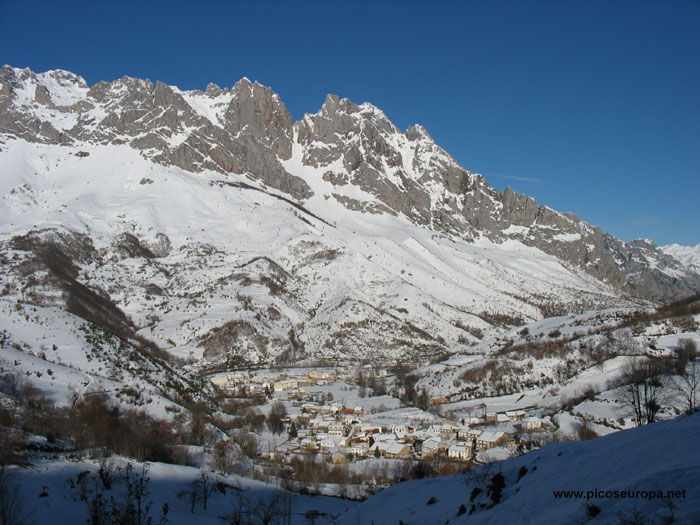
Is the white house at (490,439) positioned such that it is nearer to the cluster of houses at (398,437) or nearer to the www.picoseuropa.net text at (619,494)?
the cluster of houses at (398,437)

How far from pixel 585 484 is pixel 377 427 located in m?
54.2

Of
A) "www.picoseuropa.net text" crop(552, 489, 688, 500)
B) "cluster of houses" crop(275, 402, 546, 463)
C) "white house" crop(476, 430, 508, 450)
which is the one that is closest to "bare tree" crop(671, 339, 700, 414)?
"cluster of houses" crop(275, 402, 546, 463)

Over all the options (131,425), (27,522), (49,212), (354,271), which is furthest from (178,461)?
(49,212)

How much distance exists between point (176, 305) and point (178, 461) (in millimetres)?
112761

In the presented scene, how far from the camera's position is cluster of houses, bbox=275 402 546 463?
170 ft

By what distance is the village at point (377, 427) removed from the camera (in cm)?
5112

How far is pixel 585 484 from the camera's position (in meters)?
14.3

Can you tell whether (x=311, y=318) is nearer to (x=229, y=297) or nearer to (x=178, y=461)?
(x=229, y=297)

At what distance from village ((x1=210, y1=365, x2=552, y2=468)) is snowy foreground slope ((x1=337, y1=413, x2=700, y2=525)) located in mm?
15558

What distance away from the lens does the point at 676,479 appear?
11180mm

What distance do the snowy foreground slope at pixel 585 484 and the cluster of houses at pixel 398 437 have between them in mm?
28060

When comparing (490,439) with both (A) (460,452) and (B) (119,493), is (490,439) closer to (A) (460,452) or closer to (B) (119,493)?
(A) (460,452)

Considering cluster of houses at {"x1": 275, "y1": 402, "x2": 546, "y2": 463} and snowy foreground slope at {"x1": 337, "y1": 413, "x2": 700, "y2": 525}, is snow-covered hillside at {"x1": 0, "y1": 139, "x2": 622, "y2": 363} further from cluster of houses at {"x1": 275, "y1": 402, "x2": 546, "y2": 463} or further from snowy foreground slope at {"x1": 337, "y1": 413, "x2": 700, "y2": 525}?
snowy foreground slope at {"x1": 337, "y1": 413, "x2": 700, "y2": 525}

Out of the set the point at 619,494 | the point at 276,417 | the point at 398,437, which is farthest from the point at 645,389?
the point at 276,417
